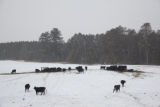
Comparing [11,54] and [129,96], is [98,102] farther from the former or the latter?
[11,54]

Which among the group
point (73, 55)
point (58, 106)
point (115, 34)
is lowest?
point (58, 106)

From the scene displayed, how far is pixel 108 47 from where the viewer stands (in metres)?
72.0

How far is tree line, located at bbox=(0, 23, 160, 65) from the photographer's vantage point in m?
66.9

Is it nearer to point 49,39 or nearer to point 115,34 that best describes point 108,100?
point 115,34

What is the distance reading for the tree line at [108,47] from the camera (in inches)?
2635

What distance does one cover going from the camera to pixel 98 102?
15.3 meters

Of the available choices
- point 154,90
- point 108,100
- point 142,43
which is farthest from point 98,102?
point 142,43

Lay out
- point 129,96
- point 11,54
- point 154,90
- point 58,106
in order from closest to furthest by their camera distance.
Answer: point 58,106 < point 129,96 < point 154,90 < point 11,54

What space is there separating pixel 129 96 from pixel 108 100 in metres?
2.45

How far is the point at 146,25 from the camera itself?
5900cm

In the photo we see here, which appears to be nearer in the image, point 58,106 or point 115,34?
point 58,106

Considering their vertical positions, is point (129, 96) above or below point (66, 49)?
below

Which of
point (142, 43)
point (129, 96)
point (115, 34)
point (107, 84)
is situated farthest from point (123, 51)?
point (129, 96)

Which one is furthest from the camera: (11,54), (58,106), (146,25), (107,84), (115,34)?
(11,54)
